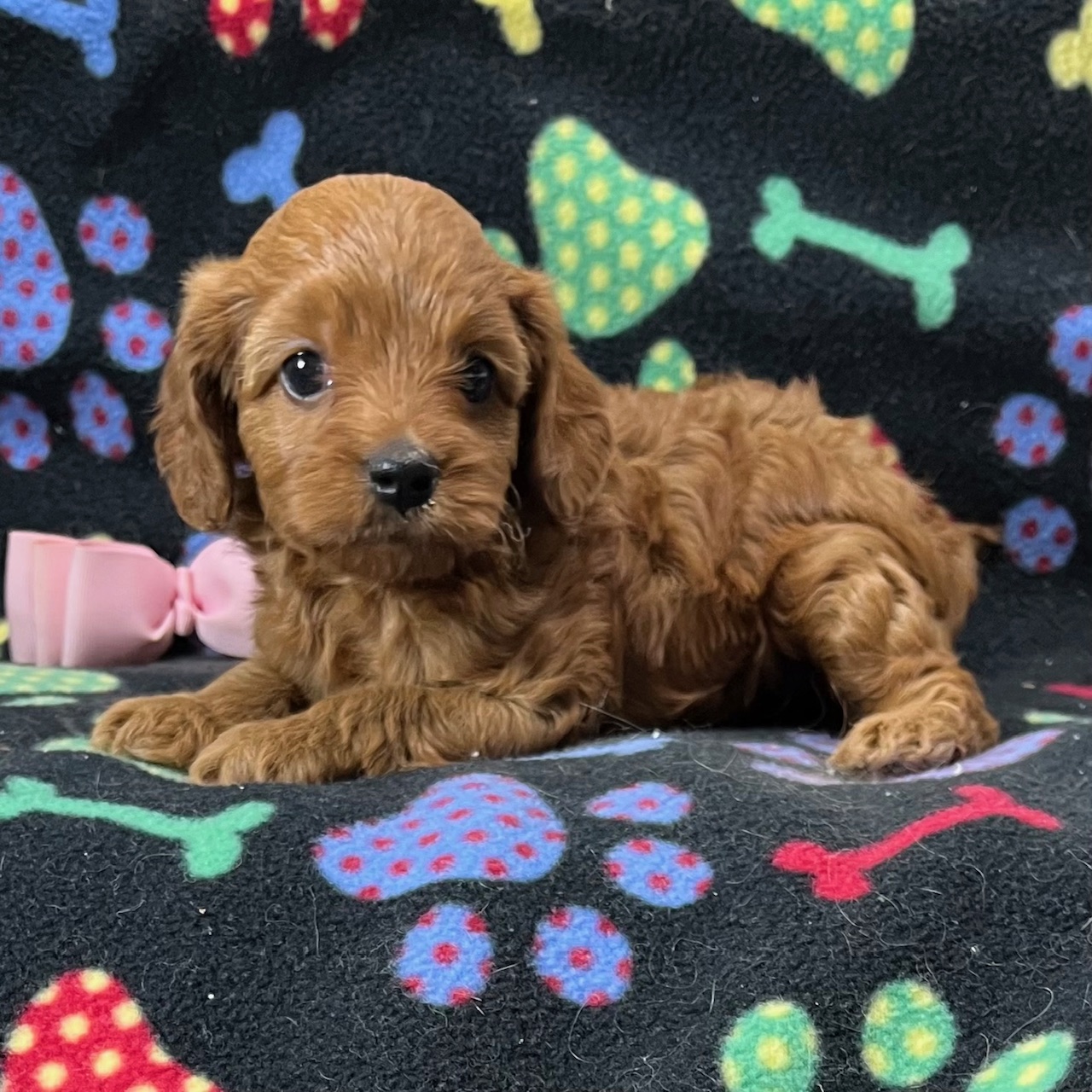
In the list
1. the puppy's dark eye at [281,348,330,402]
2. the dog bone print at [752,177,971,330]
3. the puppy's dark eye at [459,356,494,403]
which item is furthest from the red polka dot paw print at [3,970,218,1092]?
the dog bone print at [752,177,971,330]

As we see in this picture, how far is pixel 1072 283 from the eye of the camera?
3.78 m

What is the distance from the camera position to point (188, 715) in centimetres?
260

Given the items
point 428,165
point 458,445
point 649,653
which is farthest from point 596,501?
point 428,165

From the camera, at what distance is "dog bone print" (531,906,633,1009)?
1712mm

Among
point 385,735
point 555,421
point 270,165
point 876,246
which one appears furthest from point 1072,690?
point 270,165

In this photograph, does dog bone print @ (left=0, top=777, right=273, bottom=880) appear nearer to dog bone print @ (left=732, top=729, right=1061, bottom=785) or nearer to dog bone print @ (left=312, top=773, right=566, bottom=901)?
dog bone print @ (left=312, top=773, right=566, bottom=901)

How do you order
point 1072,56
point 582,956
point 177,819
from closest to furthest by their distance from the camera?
1. point 582,956
2. point 177,819
3. point 1072,56

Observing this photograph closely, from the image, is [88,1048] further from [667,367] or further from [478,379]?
[667,367]

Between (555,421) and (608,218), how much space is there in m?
1.44

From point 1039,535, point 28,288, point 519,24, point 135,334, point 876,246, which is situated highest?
point 519,24

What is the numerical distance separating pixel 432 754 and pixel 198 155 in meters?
2.19

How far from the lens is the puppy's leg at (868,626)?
283cm

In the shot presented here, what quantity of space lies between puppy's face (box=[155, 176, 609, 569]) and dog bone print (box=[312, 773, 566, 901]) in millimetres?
465

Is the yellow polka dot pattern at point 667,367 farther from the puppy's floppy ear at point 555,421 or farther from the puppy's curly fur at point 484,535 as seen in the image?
the puppy's floppy ear at point 555,421
